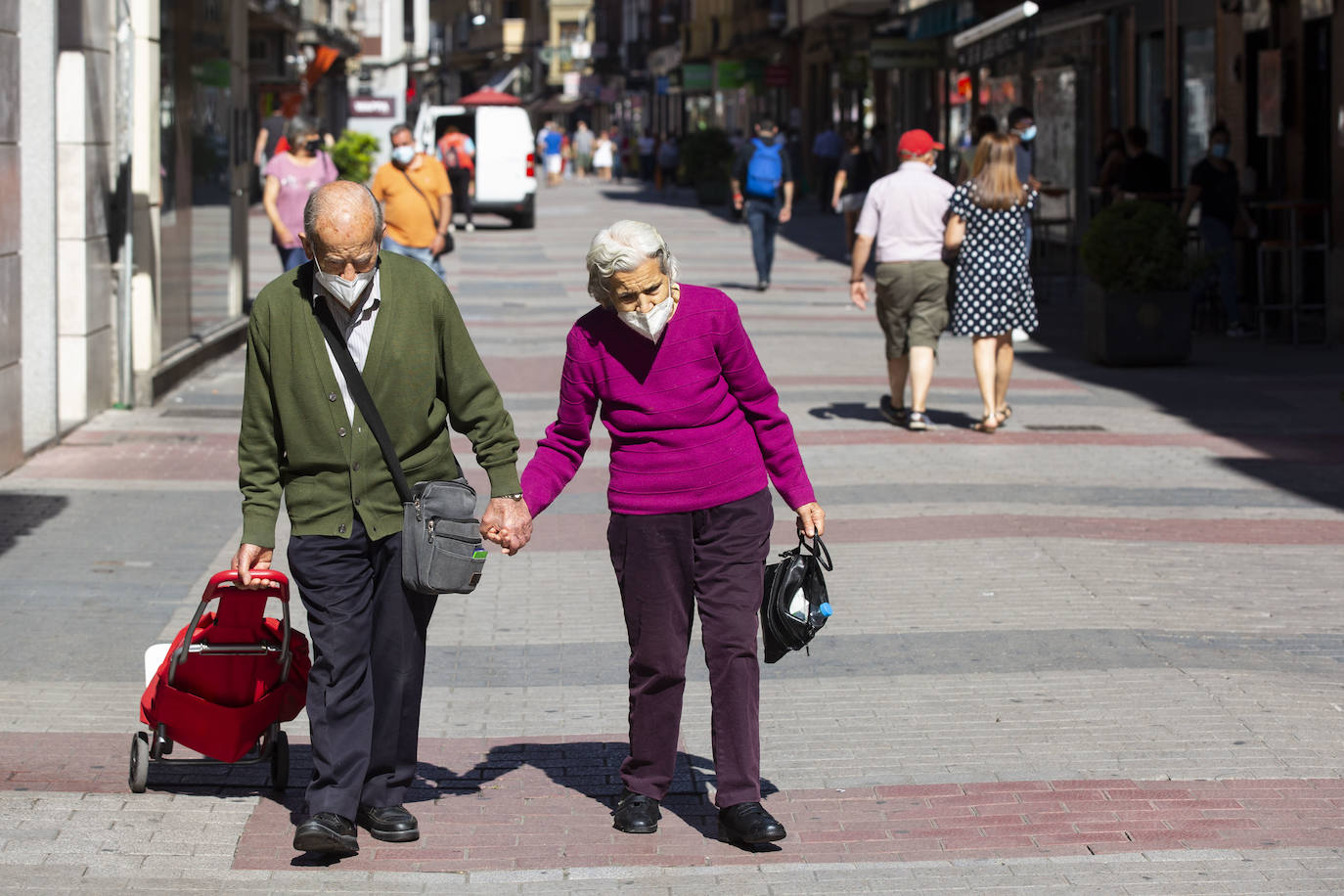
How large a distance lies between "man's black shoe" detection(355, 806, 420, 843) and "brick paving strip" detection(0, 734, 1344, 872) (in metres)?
0.03

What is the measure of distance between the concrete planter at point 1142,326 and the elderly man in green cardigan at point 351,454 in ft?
34.7

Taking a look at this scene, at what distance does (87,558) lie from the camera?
845 cm

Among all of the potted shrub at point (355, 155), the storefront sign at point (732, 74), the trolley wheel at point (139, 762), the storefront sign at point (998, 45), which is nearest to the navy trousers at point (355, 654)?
the trolley wheel at point (139, 762)

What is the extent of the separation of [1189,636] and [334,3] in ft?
138

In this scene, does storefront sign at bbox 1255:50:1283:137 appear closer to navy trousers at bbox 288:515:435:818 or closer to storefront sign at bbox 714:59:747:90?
navy trousers at bbox 288:515:435:818

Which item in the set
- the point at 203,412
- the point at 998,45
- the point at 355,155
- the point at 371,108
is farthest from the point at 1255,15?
the point at 371,108

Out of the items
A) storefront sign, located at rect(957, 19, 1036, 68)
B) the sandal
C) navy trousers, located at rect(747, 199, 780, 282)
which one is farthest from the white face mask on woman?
navy trousers, located at rect(747, 199, 780, 282)

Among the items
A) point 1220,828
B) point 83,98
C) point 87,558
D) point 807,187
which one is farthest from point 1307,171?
point 807,187

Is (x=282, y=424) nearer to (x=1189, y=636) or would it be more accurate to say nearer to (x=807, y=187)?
(x=1189, y=636)

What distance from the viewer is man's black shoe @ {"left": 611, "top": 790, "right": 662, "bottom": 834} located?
5121 mm

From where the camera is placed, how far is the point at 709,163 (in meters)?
43.8

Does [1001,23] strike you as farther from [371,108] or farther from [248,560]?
→ [371,108]

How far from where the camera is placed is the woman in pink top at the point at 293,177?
14.8 m

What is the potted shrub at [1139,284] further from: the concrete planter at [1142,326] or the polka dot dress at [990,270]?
the polka dot dress at [990,270]
